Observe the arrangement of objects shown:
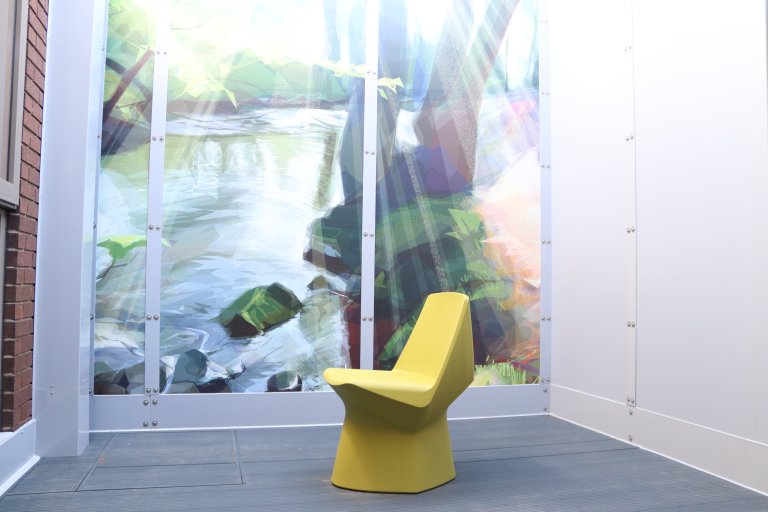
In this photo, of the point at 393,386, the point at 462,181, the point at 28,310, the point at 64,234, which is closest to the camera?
the point at 393,386

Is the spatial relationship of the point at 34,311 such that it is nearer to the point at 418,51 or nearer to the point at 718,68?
the point at 418,51

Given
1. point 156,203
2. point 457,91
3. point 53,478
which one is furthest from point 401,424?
point 457,91

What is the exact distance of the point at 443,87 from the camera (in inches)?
147

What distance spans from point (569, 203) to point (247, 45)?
1963 millimetres

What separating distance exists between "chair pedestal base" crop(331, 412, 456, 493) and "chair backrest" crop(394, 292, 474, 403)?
0.19 metres

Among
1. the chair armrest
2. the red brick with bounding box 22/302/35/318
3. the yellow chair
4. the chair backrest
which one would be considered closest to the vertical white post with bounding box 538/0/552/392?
the chair backrest

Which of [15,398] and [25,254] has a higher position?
[25,254]

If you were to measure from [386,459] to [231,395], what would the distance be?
124 centimetres

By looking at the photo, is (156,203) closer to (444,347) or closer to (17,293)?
(17,293)

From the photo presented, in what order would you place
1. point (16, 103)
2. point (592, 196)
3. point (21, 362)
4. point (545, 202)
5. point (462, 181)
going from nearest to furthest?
point (16, 103)
point (21, 362)
point (592, 196)
point (462, 181)
point (545, 202)

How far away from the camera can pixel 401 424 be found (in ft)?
7.61

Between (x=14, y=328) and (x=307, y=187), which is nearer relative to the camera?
(x=14, y=328)

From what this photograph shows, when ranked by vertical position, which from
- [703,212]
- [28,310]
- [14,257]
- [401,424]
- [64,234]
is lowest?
[401,424]

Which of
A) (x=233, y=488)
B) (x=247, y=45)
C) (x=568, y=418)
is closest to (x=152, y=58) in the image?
(x=247, y=45)
